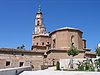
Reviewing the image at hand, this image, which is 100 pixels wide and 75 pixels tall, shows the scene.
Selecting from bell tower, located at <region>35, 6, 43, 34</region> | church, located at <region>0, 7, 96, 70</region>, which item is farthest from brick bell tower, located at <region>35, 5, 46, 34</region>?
church, located at <region>0, 7, 96, 70</region>

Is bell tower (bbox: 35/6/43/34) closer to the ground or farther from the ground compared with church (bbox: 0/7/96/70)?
farther from the ground

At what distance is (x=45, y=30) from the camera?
5072 centimetres

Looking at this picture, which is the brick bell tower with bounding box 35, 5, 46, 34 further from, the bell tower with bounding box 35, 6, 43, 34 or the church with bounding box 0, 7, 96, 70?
the church with bounding box 0, 7, 96, 70

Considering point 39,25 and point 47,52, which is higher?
point 39,25

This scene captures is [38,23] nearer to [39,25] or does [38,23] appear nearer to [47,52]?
[39,25]

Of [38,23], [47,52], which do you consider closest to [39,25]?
[38,23]

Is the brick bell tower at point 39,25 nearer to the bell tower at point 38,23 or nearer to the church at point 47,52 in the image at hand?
the bell tower at point 38,23

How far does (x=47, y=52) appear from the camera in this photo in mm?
31172

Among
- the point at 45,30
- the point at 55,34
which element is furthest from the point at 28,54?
the point at 45,30

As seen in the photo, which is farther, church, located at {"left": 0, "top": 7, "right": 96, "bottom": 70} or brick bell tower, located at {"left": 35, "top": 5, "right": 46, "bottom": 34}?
brick bell tower, located at {"left": 35, "top": 5, "right": 46, "bottom": 34}

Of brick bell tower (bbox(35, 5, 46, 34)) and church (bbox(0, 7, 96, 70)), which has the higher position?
brick bell tower (bbox(35, 5, 46, 34))

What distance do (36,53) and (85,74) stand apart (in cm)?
1530

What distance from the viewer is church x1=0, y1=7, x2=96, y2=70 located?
24828 millimetres

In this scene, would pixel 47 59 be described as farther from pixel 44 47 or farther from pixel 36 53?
pixel 44 47
